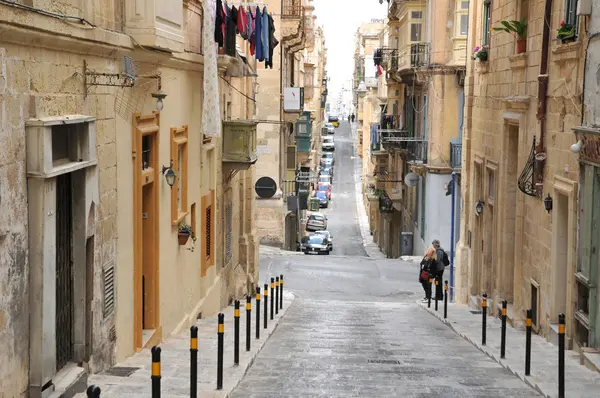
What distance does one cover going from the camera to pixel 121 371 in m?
9.90

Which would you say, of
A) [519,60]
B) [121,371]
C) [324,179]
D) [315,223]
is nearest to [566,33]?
[519,60]

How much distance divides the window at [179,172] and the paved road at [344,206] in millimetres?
35552

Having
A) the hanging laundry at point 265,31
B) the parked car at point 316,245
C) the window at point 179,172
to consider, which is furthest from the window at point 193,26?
the parked car at point 316,245

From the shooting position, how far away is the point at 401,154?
42.5 meters

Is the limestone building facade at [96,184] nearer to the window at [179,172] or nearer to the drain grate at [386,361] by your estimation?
the window at [179,172]

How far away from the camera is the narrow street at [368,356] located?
396 inches

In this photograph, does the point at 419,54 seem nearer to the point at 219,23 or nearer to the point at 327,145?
the point at 219,23

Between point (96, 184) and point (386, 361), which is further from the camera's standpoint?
point (386, 361)

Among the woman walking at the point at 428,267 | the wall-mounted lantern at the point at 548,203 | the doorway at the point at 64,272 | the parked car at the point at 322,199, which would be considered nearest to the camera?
the doorway at the point at 64,272

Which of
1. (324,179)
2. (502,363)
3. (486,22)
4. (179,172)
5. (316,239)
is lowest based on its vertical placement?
(324,179)

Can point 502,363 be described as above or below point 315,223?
above

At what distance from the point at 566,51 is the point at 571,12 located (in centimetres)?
58

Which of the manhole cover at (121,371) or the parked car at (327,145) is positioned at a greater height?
the manhole cover at (121,371)

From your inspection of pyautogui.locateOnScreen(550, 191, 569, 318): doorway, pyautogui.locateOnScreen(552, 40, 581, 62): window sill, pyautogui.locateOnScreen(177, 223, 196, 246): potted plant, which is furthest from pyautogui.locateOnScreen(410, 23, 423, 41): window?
pyautogui.locateOnScreen(550, 191, 569, 318): doorway
